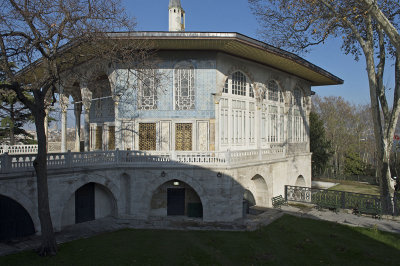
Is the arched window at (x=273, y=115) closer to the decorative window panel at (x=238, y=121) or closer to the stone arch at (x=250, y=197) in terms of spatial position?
the decorative window panel at (x=238, y=121)

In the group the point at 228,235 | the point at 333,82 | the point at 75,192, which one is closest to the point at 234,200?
the point at 228,235

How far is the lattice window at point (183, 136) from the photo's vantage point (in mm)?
14547

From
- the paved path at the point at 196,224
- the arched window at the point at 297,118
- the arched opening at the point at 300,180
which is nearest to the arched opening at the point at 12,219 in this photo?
the paved path at the point at 196,224

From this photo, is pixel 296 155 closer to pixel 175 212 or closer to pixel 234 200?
pixel 234 200

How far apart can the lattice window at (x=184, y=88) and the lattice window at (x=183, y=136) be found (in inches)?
35.4

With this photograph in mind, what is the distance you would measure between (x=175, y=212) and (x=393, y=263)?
8.63m

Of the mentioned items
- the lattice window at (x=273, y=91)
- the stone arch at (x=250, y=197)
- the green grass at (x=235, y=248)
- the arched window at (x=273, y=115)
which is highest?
the lattice window at (x=273, y=91)

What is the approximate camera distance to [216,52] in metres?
14.4

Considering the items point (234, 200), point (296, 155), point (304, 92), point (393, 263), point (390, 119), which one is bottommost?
point (393, 263)

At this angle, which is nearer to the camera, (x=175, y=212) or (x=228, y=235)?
(x=228, y=235)

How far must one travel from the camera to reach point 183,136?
1457 centimetres

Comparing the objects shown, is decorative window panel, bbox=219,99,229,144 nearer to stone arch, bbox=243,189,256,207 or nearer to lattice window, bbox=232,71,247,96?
lattice window, bbox=232,71,247,96

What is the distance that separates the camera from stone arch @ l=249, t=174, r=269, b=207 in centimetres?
1561

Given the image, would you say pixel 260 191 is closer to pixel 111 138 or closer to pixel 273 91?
pixel 273 91
